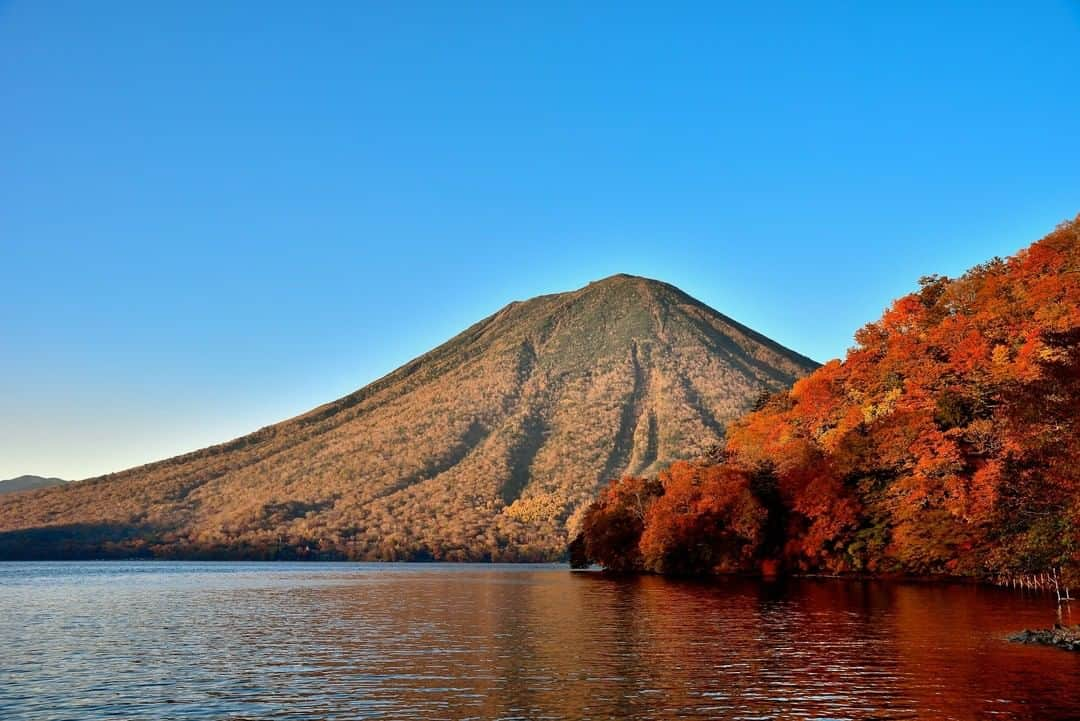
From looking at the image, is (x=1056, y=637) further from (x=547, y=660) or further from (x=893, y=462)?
(x=893, y=462)

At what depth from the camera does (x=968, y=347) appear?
91.2m

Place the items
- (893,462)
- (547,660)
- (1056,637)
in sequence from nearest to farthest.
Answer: (547,660)
(1056,637)
(893,462)

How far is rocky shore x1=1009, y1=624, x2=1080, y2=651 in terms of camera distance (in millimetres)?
36406

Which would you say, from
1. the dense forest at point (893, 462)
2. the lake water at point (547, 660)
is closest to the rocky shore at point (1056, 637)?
the lake water at point (547, 660)

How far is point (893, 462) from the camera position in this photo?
8556cm

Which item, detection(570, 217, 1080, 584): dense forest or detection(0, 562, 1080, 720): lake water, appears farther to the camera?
detection(570, 217, 1080, 584): dense forest

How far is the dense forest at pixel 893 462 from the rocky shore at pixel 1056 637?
40.4 ft

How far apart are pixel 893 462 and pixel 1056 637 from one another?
49.3 meters

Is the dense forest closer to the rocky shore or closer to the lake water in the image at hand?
the rocky shore

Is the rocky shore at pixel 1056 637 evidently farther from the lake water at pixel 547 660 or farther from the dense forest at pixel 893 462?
the dense forest at pixel 893 462

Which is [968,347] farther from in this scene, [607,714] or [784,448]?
[607,714]

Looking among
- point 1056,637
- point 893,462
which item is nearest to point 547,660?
point 1056,637

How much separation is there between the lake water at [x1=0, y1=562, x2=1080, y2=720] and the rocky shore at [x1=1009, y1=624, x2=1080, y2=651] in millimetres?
1101

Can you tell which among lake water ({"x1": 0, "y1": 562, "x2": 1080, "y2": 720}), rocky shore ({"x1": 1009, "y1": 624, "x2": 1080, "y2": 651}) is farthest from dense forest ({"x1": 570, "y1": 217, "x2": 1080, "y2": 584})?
lake water ({"x1": 0, "y1": 562, "x2": 1080, "y2": 720})
